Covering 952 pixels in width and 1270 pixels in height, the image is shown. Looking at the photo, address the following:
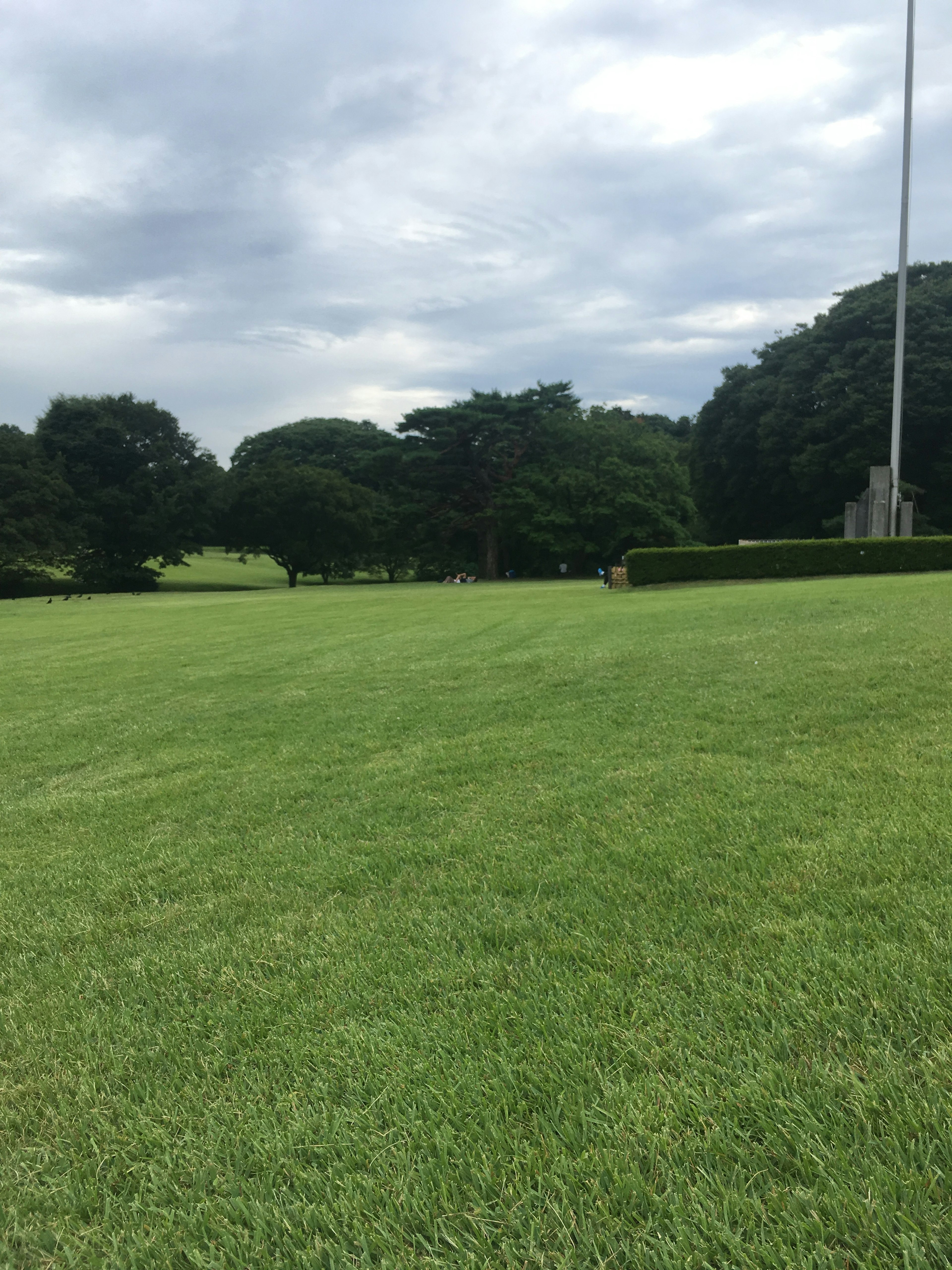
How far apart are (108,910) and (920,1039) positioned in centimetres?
297

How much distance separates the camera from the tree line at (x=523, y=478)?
43031 mm

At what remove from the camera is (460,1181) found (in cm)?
163

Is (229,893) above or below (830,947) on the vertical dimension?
below

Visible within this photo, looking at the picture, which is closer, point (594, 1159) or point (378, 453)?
point (594, 1159)

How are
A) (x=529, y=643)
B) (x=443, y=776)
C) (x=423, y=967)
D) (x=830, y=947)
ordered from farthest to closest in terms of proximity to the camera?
(x=529, y=643) < (x=443, y=776) < (x=423, y=967) < (x=830, y=947)

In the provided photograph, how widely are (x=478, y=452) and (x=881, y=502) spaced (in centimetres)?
3076

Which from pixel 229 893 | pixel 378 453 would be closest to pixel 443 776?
pixel 229 893

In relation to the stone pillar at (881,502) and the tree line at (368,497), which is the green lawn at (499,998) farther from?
the tree line at (368,497)

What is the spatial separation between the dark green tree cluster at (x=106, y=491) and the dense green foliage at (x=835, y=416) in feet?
121

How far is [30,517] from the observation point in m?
47.2

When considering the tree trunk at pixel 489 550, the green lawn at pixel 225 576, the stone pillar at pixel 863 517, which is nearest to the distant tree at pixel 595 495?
the tree trunk at pixel 489 550

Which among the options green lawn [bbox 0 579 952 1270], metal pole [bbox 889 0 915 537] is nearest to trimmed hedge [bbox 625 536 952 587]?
metal pole [bbox 889 0 915 537]

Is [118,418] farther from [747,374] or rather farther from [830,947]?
[830,947]

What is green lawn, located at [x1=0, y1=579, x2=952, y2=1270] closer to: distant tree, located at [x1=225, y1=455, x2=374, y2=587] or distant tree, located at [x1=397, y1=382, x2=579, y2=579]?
distant tree, located at [x1=397, y1=382, x2=579, y2=579]
